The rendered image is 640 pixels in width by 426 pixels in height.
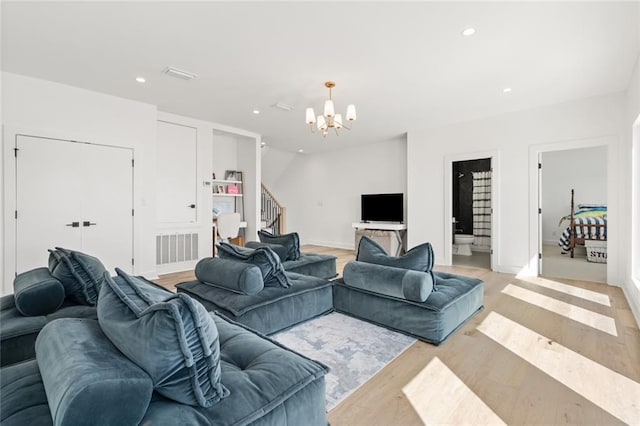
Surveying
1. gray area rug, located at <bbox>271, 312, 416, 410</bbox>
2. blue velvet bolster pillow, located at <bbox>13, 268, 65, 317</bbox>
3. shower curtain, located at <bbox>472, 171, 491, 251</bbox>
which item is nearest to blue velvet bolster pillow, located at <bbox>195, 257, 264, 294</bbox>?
gray area rug, located at <bbox>271, 312, 416, 410</bbox>

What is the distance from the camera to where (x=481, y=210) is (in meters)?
7.31

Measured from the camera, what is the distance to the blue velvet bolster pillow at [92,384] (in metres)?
0.82

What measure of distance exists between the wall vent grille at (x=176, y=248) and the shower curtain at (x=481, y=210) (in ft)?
20.5

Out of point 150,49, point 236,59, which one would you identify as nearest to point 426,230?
point 236,59

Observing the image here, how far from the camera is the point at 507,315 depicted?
3.22m

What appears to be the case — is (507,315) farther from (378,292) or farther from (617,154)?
(617,154)

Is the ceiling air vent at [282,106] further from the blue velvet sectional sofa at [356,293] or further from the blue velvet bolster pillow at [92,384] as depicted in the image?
the blue velvet bolster pillow at [92,384]

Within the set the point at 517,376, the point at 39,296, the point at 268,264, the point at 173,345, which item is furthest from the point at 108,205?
the point at 517,376

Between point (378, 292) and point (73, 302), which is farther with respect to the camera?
point (378, 292)

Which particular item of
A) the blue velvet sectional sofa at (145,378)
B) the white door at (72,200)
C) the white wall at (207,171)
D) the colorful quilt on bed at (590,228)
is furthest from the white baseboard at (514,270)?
the white door at (72,200)

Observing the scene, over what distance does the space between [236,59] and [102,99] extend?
241 centimetres

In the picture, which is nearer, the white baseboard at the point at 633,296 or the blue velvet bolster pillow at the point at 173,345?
the blue velvet bolster pillow at the point at 173,345

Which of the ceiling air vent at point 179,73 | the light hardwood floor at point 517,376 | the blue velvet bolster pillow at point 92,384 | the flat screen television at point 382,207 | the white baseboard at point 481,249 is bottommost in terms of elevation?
the light hardwood floor at point 517,376

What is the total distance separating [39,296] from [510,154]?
6089 mm
